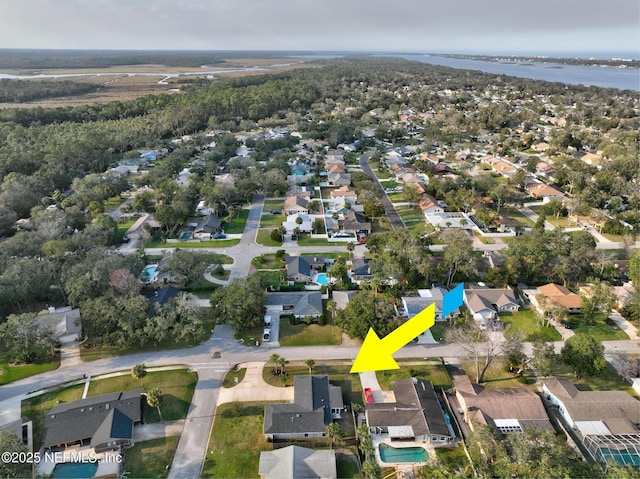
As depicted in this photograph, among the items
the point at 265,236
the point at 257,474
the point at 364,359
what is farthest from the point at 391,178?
the point at 257,474

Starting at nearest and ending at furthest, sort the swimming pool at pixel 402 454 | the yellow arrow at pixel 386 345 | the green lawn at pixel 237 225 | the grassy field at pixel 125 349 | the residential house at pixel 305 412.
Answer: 1. the swimming pool at pixel 402 454
2. the residential house at pixel 305 412
3. the yellow arrow at pixel 386 345
4. the grassy field at pixel 125 349
5. the green lawn at pixel 237 225

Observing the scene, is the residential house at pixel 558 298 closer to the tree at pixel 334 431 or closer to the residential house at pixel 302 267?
the residential house at pixel 302 267

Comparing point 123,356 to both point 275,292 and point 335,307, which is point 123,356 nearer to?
point 275,292

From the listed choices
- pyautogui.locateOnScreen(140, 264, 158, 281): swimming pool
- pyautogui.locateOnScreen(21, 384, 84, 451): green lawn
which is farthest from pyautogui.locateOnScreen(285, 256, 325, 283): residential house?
pyautogui.locateOnScreen(21, 384, 84, 451): green lawn

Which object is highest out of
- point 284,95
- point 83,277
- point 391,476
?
point 284,95

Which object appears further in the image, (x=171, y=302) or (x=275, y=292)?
(x=275, y=292)

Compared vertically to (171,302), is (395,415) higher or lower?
lower

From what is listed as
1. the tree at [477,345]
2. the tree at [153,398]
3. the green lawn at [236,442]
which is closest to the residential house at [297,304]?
the green lawn at [236,442]

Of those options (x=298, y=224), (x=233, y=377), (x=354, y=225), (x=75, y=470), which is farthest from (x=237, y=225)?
(x=75, y=470)
